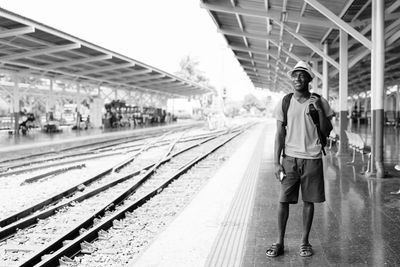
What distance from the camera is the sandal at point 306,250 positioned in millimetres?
3945

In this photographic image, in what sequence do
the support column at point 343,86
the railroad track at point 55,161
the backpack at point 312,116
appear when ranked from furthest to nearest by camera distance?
the support column at point 343,86 < the railroad track at point 55,161 < the backpack at point 312,116

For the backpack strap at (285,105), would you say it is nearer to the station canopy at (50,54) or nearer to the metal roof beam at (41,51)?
the station canopy at (50,54)

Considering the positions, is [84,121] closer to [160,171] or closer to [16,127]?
[16,127]

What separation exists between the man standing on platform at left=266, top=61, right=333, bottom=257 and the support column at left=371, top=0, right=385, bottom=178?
4.93 m

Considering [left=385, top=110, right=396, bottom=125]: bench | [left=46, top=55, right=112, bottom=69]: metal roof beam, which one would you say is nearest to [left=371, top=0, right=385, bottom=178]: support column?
[left=46, top=55, right=112, bottom=69]: metal roof beam

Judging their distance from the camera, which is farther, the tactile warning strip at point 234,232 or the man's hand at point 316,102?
the tactile warning strip at point 234,232

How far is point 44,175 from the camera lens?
1002cm

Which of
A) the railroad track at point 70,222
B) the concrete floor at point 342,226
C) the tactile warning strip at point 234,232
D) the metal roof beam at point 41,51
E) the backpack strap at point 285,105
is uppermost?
the metal roof beam at point 41,51

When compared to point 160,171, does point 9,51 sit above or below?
above

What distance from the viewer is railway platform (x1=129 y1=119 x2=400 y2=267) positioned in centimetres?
396

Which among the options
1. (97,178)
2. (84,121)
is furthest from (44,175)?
(84,121)

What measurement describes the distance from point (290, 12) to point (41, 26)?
8222 mm

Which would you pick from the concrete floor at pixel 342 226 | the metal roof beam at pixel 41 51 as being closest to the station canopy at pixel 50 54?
the metal roof beam at pixel 41 51

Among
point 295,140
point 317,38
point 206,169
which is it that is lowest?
point 206,169
